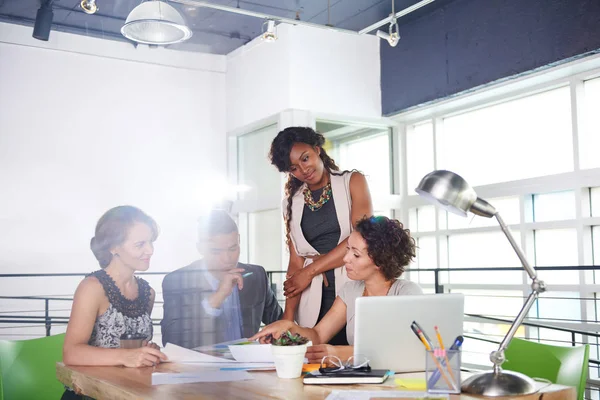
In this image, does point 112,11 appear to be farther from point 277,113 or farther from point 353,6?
point 353,6

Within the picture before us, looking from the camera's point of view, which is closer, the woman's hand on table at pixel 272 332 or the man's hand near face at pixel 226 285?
the woman's hand on table at pixel 272 332

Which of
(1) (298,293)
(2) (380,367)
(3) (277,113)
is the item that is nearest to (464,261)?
(3) (277,113)

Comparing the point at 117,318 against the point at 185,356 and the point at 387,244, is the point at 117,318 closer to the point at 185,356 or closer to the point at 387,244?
the point at 185,356

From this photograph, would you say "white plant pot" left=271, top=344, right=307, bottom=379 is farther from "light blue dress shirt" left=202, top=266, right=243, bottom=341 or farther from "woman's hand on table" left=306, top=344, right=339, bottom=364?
"light blue dress shirt" left=202, top=266, right=243, bottom=341

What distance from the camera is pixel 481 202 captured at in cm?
144

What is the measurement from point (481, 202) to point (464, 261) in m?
3.50

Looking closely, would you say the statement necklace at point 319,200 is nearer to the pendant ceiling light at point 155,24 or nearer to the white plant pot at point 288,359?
the pendant ceiling light at point 155,24

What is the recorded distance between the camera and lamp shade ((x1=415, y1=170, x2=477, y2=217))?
140cm

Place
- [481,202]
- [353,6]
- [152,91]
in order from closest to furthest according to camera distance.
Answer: [481,202]
[152,91]
[353,6]

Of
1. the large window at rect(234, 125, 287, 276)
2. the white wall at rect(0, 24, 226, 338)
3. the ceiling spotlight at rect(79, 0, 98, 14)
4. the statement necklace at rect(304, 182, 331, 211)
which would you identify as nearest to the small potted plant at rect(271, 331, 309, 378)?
the statement necklace at rect(304, 182, 331, 211)

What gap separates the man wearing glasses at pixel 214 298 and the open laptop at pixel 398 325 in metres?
1.54

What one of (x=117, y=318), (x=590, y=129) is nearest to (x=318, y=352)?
(x=117, y=318)

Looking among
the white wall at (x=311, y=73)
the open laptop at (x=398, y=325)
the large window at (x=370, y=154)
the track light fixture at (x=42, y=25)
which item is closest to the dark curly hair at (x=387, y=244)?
the open laptop at (x=398, y=325)

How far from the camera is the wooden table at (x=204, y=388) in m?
1.42
